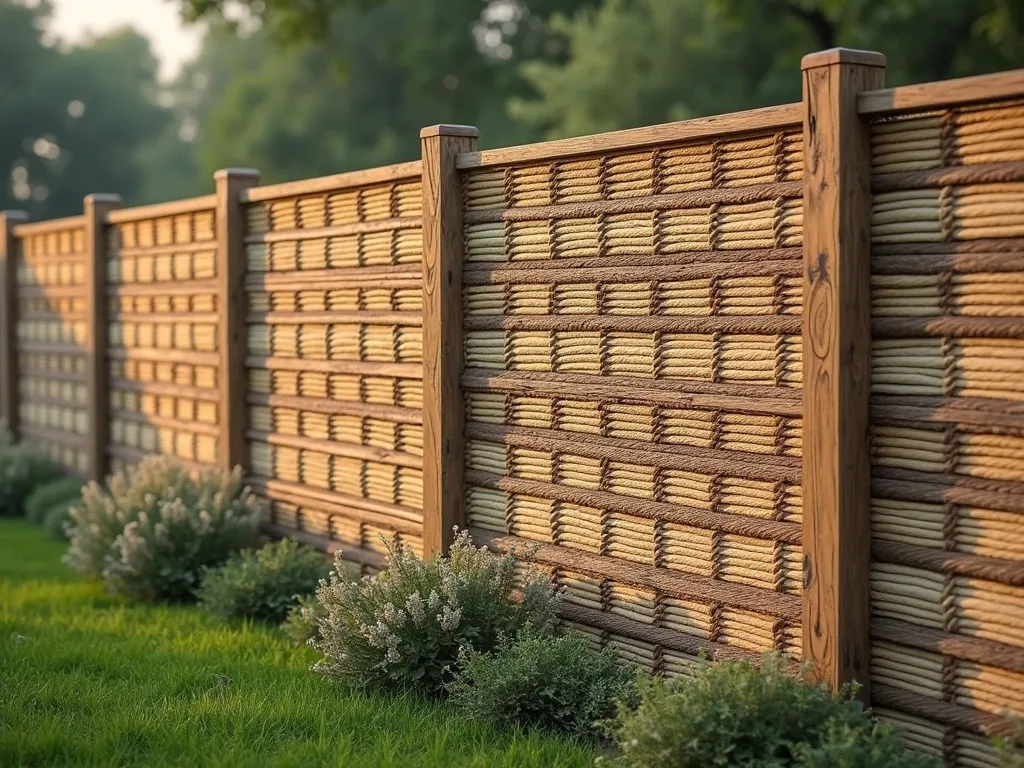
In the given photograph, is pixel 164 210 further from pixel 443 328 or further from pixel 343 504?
pixel 443 328

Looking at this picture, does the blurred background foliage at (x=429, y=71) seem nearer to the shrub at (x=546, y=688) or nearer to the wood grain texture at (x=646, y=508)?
the wood grain texture at (x=646, y=508)

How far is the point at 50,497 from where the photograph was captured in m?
10.9

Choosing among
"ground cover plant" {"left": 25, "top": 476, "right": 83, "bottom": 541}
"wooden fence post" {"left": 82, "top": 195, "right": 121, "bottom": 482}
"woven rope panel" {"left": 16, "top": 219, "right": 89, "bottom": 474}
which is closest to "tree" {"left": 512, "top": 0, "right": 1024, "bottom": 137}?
"woven rope panel" {"left": 16, "top": 219, "right": 89, "bottom": 474}

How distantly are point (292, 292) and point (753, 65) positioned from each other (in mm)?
21509

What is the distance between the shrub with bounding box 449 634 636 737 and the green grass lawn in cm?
10

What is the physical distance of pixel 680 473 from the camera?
16.6 feet

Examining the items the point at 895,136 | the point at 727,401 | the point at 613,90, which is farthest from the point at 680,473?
the point at 613,90

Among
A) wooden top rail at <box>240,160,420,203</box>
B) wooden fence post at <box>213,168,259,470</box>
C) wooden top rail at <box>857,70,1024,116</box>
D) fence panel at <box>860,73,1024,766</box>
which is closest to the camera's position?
wooden top rail at <box>857,70,1024,116</box>

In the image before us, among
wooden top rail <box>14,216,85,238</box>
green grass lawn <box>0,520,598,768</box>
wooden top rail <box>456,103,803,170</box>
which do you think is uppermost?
wooden top rail <box>14,216,85,238</box>

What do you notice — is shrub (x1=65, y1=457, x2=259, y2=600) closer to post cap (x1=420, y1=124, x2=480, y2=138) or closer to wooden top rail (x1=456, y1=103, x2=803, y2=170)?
post cap (x1=420, y1=124, x2=480, y2=138)

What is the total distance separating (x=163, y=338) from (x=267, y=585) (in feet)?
9.65

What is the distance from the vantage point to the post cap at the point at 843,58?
422 cm

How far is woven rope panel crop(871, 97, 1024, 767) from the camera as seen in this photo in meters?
3.95

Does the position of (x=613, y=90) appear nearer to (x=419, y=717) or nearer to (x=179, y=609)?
(x=179, y=609)
